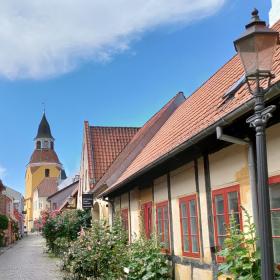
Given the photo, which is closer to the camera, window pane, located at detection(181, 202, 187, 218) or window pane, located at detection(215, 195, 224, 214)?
window pane, located at detection(215, 195, 224, 214)

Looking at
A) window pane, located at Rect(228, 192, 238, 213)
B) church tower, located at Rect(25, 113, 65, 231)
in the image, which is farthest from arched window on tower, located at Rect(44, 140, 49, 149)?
window pane, located at Rect(228, 192, 238, 213)

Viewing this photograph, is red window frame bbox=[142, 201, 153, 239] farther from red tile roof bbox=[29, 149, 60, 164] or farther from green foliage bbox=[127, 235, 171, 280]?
red tile roof bbox=[29, 149, 60, 164]

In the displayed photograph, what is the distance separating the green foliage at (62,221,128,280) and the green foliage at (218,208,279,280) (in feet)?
15.2

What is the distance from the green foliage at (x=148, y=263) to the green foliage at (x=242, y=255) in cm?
348

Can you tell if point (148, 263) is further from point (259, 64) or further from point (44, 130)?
point (44, 130)

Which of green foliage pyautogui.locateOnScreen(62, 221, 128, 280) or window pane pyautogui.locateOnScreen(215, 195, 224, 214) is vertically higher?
window pane pyautogui.locateOnScreen(215, 195, 224, 214)

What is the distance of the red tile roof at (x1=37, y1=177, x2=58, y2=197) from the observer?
108125 mm

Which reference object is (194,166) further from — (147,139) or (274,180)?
(147,139)

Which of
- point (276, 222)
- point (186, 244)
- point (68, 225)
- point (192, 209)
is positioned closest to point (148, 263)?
point (186, 244)

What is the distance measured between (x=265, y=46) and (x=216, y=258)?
14.1ft

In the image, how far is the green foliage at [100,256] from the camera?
10562 millimetres

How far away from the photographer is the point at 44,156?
112812mm

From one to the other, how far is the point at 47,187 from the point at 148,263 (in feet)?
334

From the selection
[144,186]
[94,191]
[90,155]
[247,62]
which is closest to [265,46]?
[247,62]
